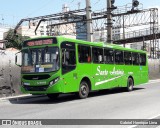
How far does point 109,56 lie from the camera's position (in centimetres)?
2077

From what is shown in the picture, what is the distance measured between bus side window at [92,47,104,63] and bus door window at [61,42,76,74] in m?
2.21

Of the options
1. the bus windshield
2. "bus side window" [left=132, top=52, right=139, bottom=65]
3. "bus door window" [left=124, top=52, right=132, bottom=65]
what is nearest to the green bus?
the bus windshield

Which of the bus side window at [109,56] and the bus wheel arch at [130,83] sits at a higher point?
the bus side window at [109,56]

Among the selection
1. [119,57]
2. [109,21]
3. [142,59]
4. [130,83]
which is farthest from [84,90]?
[109,21]

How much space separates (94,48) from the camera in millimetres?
18984

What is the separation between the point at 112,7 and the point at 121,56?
33.5 ft

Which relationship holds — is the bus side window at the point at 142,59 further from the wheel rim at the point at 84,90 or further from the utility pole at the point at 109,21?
the wheel rim at the point at 84,90

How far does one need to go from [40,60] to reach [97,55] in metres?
4.16

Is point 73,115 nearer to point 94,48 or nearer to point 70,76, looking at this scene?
point 70,76

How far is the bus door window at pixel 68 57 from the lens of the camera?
16188mm

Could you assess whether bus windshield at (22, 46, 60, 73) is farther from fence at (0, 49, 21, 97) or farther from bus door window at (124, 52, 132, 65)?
bus door window at (124, 52, 132, 65)

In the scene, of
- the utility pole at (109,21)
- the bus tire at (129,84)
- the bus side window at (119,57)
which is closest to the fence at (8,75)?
the bus side window at (119,57)

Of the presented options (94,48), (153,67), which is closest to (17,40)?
(153,67)

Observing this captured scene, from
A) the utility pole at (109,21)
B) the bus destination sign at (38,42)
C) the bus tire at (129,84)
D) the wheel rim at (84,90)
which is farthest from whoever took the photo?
the utility pole at (109,21)
